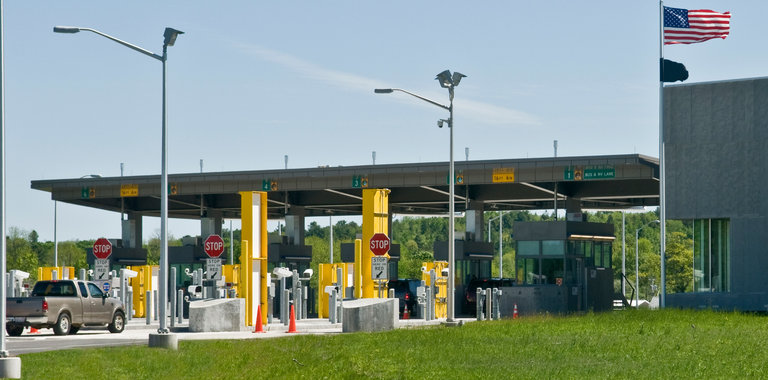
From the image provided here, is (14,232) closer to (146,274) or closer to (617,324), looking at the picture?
(146,274)

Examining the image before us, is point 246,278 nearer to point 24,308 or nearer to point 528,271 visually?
point 24,308

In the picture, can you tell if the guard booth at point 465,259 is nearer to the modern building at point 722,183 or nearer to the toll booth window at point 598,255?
the toll booth window at point 598,255

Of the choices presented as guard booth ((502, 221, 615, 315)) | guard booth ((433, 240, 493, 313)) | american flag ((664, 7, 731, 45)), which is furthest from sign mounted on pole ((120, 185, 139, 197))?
american flag ((664, 7, 731, 45))

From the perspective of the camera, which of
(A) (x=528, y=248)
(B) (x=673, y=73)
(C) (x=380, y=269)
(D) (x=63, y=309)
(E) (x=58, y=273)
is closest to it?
(D) (x=63, y=309)

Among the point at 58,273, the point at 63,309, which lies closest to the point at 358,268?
the point at 58,273

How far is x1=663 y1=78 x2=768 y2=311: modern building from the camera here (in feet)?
125

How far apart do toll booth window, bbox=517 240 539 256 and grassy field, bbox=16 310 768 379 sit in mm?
16786

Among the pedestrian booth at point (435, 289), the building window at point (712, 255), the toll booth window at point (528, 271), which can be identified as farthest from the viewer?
the toll booth window at point (528, 271)

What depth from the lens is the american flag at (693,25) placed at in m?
37.6

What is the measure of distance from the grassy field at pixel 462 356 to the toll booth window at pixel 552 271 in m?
16.0

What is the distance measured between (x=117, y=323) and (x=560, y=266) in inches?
685

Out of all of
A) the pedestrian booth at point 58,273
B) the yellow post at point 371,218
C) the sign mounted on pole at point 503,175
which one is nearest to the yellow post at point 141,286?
the pedestrian booth at point 58,273

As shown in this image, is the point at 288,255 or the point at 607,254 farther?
the point at 288,255

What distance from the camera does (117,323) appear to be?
33.8m
